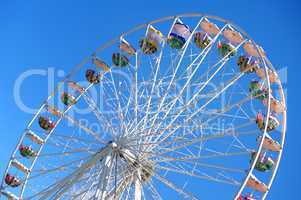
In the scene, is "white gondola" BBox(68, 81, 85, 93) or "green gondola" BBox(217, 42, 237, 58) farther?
"white gondola" BBox(68, 81, 85, 93)

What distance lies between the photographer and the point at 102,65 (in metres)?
19.4

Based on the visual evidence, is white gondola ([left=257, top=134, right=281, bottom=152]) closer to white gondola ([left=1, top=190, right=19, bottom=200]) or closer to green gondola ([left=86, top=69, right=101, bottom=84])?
green gondola ([left=86, top=69, right=101, bottom=84])

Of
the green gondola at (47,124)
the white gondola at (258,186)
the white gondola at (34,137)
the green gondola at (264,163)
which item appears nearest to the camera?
the white gondola at (258,186)

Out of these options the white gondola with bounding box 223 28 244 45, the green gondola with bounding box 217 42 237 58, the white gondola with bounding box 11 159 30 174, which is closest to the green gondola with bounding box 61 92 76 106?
the white gondola with bounding box 11 159 30 174

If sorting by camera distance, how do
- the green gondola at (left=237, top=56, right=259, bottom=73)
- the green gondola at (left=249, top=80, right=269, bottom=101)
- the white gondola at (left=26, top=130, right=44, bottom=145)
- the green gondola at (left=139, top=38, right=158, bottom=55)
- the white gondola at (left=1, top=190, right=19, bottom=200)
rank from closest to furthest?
the green gondola at (left=249, top=80, right=269, bottom=101)
the green gondola at (left=237, top=56, right=259, bottom=73)
the white gondola at (left=1, top=190, right=19, bottom=200)
the green gondola at (left=139, top=38, right=158, bottom=55)
the white gondola at (left=26, top=130, right=44, bottom=145)

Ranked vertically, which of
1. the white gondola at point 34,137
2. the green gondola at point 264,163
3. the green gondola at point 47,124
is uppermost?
the green gondola at point 264,163

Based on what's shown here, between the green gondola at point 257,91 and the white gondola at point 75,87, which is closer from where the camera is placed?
the green gondola at point 257,91

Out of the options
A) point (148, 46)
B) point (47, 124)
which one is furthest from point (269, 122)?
point (47, 124)

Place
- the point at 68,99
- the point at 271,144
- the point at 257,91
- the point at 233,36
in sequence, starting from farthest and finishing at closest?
the point at 68,99 < the point at 233,36 < the point at 257,91 < the point at 271,144

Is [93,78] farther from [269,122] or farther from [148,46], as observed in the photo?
[269,122]

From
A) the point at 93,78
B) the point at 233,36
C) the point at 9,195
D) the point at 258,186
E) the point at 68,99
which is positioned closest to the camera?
the point at 258,186

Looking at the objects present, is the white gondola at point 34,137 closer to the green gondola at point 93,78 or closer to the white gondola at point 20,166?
the white gondola at point 20,166

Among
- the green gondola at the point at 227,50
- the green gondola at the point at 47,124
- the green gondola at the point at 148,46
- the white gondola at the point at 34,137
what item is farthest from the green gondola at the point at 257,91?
the white gondola at the point at 34,137

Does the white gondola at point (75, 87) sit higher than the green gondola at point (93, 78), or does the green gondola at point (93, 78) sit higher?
the green gondola at point (93, 78)
